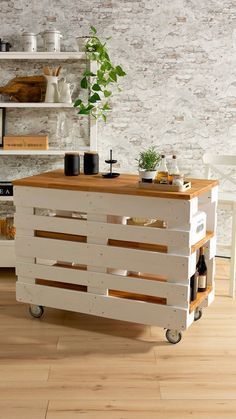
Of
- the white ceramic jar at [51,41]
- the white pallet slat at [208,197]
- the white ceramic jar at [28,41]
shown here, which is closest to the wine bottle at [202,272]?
the white pallet slat at [208,197]

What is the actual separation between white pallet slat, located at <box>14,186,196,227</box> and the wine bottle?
545 mm

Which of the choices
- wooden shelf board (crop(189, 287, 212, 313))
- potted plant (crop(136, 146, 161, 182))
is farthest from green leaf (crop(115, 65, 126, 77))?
wooden shelf board (crop(189, 287, 212, 313))

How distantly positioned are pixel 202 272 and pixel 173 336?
50cm

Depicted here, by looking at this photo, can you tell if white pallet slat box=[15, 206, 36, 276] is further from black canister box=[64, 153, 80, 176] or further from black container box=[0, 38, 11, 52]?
black container box=[0, 38, 11, 52]

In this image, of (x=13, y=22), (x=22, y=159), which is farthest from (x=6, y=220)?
(x=13, y=22)

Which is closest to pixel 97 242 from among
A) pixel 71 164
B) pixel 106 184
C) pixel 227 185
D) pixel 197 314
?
pixel 106 184

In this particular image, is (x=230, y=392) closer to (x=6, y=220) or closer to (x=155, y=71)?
(x=6, y=220)

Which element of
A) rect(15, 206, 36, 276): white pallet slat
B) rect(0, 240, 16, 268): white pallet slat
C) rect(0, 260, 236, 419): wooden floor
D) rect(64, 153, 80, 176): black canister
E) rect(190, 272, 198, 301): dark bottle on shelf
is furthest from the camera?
rect(0, 240, 16, 268): white pallet slat

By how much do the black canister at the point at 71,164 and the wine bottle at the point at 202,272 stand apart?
92 cm

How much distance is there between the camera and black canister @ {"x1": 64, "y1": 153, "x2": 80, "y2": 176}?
3871 mm

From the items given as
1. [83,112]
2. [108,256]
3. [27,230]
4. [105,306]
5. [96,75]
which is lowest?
[105,306]

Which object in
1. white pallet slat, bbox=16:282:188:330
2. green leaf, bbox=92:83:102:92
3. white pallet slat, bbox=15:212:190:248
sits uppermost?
green leaf, bbox=92:83:102:92

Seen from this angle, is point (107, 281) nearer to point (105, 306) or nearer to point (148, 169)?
point (105, 306)

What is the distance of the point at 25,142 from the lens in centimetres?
Answer: 481
